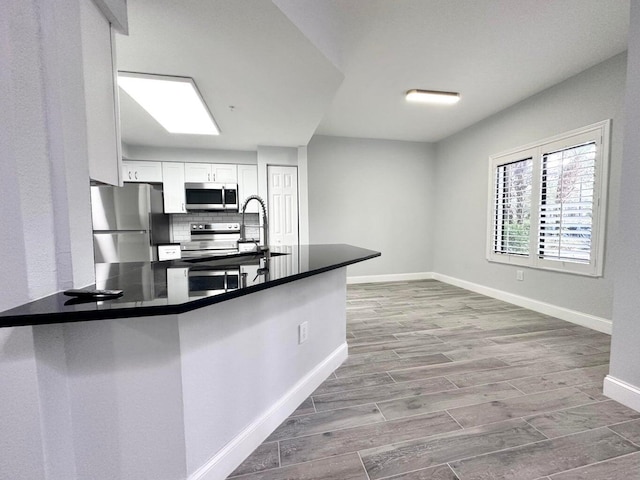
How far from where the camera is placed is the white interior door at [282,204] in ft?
14.7

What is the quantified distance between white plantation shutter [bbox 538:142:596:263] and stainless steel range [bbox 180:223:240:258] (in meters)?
4.19

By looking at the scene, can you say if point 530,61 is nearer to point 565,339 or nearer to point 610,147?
point 610,147

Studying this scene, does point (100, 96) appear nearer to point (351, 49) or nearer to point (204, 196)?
point (351, 49)

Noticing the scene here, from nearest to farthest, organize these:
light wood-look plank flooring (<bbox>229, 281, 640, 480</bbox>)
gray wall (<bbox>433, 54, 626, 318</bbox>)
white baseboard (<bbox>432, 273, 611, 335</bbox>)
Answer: light wood-look plank flooring (<bbox>229, 281, 640, 480</bbox>), gray wall (<bbox>433, 54, 626, 318</bbox>), white baseboard (<bbox>432, 273, 611, 335</bbox>)

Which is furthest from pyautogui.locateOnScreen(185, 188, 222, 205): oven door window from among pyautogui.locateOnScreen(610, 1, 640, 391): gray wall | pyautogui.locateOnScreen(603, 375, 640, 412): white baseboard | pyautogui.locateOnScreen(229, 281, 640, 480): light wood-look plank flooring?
pyautogui.locateOnScreen(603, 375, 640, 412): white baseboard

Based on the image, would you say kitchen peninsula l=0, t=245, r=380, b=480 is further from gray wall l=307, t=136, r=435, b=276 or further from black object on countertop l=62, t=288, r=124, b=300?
gray wall l=307, t=136, r=435, b=276

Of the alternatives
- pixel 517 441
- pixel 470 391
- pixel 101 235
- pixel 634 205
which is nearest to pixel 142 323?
pixel 517 441

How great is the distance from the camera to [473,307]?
3.66 meters

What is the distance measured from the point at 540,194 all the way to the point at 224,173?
14.4 ft

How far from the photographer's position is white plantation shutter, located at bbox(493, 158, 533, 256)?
3.56 m

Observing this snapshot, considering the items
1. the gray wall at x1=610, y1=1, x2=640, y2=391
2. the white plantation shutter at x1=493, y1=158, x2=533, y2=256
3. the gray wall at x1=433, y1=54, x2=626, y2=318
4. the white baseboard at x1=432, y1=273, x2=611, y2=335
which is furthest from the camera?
the white plantation shutter at x1=493, y1=158, x2=533, y2=256

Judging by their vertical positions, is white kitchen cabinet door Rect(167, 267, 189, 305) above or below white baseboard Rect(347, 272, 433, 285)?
above

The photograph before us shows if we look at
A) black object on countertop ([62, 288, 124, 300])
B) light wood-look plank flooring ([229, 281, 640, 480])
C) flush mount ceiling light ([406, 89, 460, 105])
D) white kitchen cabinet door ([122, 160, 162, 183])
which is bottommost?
light wood-look plank flooring ([229, 281, 640, 480])

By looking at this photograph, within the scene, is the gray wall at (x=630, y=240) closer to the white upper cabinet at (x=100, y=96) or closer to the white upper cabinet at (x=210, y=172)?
the white upper cabinet at (x=100, y=96)
